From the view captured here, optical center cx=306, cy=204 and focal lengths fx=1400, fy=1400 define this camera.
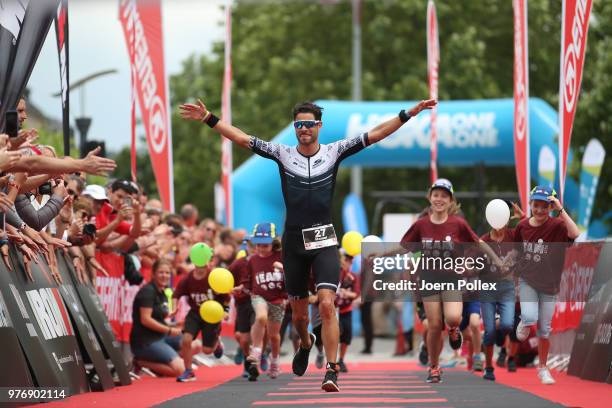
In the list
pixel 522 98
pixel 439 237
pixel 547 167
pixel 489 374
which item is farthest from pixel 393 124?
pixel 547 167

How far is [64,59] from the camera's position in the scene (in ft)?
50.2

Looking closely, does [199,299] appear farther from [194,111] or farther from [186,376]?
[194,111]

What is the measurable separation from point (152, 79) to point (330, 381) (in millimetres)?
10849

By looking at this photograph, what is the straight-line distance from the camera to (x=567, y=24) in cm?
1747

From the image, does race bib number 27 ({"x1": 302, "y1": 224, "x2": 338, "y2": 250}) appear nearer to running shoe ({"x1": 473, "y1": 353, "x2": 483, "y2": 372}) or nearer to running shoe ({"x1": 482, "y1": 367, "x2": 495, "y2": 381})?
running shoe ({"x1": 482, "y1": 367, "x2": 495, "y2": 381})

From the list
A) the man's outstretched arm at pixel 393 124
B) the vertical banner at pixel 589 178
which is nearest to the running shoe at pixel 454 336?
the man's outstretched arm at pixel 393 124

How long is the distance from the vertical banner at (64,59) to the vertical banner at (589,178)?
13.8 m

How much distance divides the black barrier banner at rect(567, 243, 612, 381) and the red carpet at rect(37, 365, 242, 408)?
14.2ft

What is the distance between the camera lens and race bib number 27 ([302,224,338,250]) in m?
12.5

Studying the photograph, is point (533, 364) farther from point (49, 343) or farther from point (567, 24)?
point (49, 343)

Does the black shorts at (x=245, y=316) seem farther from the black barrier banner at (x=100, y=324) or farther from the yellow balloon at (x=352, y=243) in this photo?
the black barrier banner at (x=100, y=324)

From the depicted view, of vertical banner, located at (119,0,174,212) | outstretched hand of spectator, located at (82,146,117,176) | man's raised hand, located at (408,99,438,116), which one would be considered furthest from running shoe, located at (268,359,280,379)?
outstretched hand of spectator, located at (82,146,117,176)

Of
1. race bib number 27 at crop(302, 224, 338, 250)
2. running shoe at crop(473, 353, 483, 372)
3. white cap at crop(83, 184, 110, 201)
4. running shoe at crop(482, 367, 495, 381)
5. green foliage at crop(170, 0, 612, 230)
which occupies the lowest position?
running shoe at crop(473, 353, 483, 372)

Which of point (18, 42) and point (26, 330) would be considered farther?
point (18, 42)
